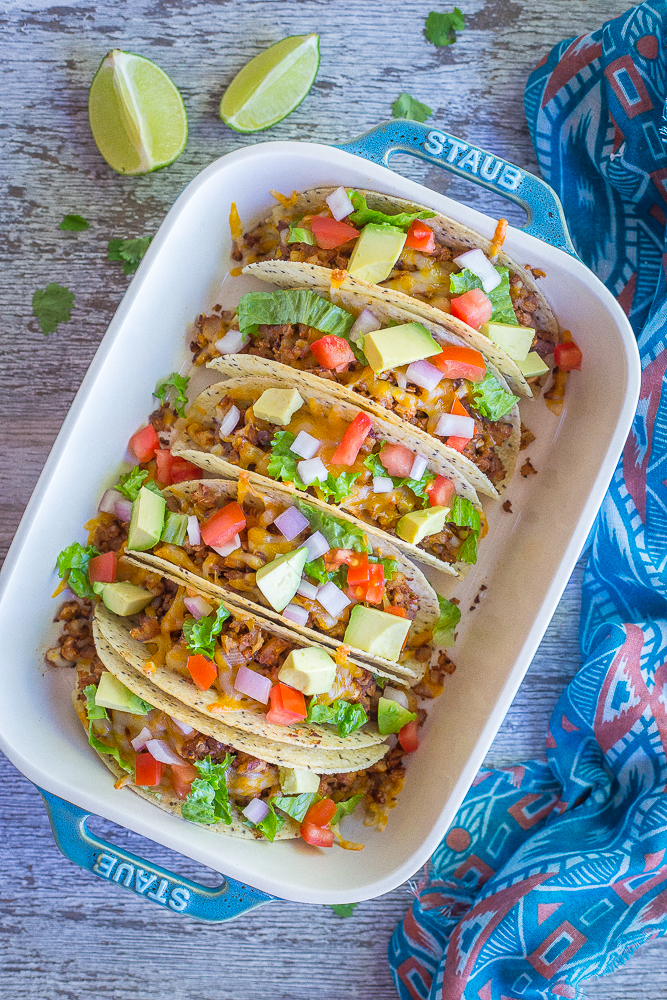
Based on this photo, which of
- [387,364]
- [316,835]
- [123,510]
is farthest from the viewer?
[123,510]

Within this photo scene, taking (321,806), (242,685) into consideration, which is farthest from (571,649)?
(242,685)

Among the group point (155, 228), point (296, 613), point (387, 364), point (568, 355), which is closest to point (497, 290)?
point (568, 355)

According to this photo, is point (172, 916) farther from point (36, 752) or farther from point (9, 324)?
point (9, 324)

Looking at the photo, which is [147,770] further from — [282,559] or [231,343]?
[231,343]

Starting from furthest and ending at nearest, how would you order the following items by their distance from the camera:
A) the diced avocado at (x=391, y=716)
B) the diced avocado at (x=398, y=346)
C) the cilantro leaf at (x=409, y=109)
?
the cilantro leaf at (x=409, y=109), the diced avocado at (x=391, y=716), the diced avocado at (x=398, y=346)

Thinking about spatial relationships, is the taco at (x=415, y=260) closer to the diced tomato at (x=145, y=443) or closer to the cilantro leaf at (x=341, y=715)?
the diced tomato at (x=145, y=443)

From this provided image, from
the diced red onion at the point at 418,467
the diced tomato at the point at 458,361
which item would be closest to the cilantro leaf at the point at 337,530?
the diced red onion at the point at 418,467

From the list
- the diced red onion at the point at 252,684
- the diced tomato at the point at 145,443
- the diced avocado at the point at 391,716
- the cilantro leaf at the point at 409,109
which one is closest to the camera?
the diced red onion at the point at 252,684
